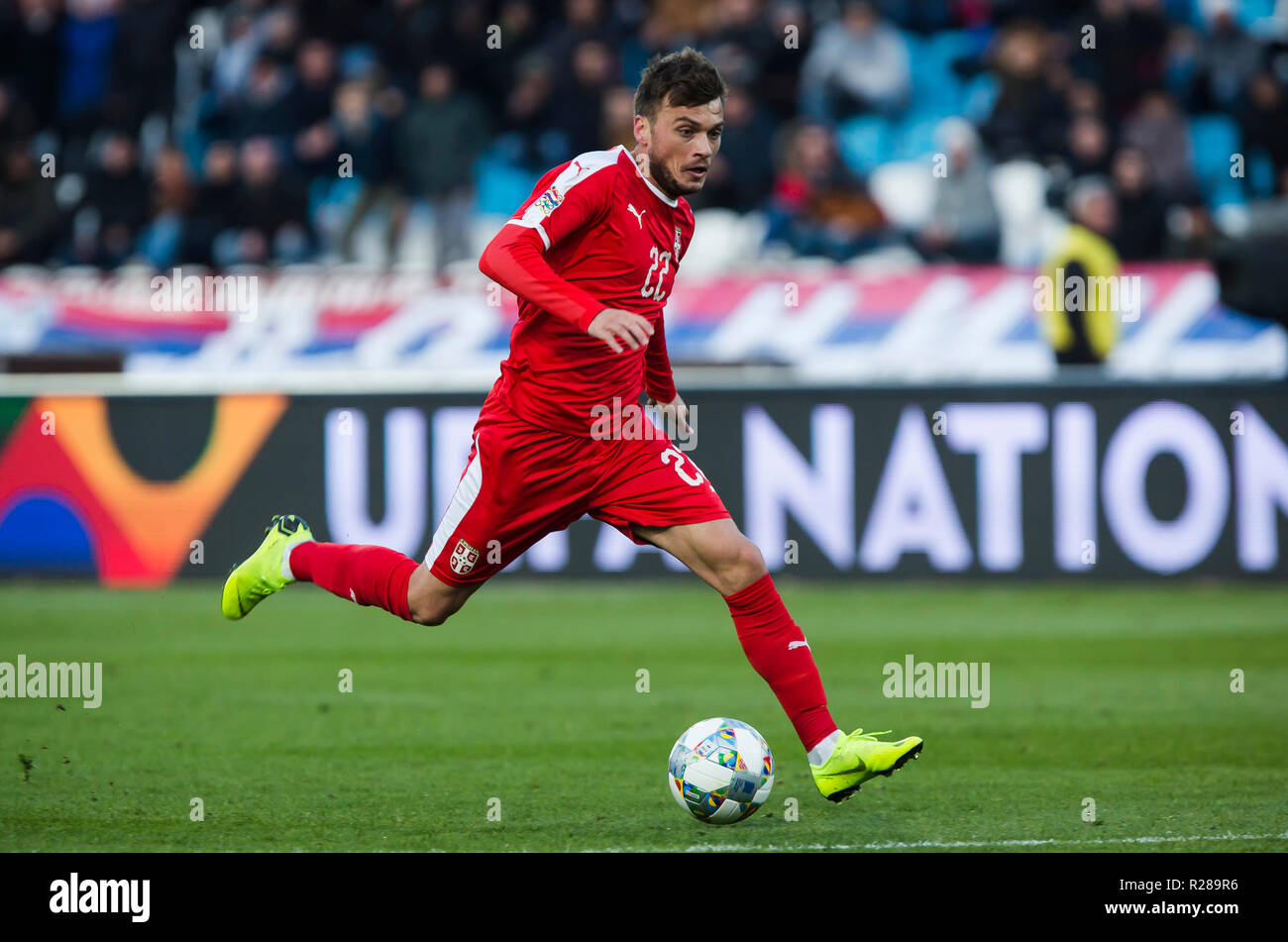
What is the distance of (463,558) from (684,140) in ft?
5.22

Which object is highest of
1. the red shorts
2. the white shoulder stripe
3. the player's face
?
the player's face

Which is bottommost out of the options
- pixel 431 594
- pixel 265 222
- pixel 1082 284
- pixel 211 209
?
pixel 431 594

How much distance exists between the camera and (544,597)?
12.2m

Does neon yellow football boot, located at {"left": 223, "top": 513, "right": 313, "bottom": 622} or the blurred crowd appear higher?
the blurred crowd

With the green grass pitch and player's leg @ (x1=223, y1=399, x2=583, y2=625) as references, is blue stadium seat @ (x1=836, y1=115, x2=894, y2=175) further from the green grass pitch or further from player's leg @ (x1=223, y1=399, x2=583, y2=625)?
player's leg @ (x1=223, y1=399, x2=583, y2=625)

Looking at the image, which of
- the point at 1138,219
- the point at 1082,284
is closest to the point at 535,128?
the point at 1082,284

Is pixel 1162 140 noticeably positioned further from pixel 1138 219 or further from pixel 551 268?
pixel 551 268

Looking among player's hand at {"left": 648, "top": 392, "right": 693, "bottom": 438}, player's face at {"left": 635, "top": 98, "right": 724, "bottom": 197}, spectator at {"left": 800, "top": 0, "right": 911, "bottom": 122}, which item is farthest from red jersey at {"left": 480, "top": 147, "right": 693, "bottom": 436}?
spectator at {"left": 800, "top": 0, "right": 911, "bottom": 122}

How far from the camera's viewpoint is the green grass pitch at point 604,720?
18.5 feet

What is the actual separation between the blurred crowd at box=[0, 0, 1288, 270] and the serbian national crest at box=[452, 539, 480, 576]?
31.4 feet

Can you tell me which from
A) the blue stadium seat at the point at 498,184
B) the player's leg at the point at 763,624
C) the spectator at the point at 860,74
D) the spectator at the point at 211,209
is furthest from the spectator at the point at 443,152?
the player's leg at the point at 763,624

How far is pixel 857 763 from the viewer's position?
5.64 meters

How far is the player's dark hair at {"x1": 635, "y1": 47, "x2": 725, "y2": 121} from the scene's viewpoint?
226 inches

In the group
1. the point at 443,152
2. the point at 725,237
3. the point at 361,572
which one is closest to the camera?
the point at 361,572
